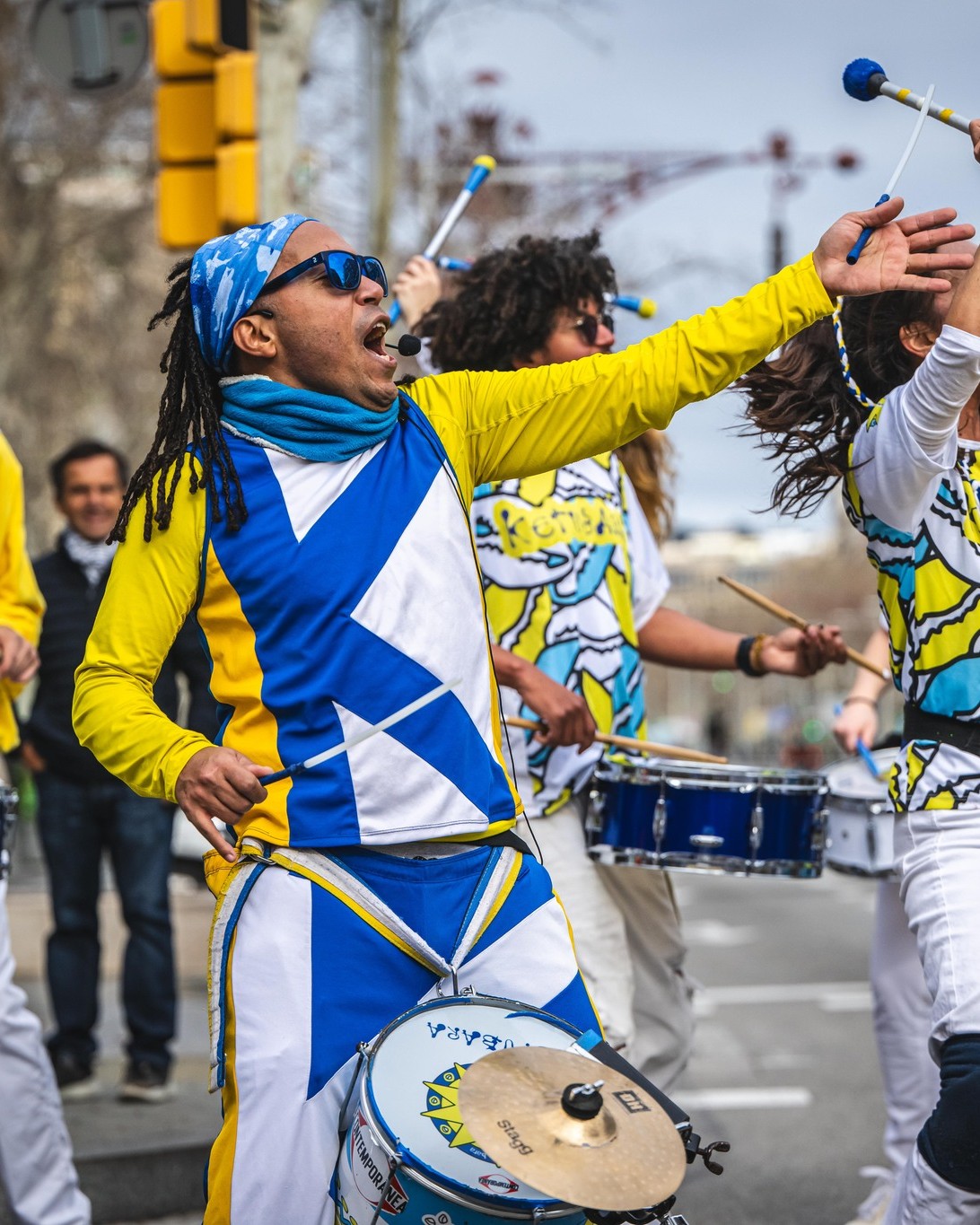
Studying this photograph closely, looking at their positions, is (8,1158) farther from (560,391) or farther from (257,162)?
(257,162)

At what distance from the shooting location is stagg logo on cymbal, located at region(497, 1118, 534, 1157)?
2.24 metres

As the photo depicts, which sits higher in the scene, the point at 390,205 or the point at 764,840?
the point at 390,205

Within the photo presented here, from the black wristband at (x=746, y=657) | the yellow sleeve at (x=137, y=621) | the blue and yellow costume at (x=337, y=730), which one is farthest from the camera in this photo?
the black wristband at (x=746, y=657)

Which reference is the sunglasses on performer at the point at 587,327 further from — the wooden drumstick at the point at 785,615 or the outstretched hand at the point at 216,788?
the outstretched hand at the point at 216,788

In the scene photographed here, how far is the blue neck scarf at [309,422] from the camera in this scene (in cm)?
293

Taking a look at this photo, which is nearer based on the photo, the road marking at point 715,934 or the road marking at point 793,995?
the road marking at point 793,995

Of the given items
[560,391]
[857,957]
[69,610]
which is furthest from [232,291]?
[857,957]

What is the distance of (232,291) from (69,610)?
339 cm

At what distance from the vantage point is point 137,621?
2904mm

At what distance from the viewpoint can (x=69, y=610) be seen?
6.20 m

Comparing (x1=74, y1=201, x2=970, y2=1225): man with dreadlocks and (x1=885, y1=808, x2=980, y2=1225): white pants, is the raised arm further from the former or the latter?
(x1=885, y1=808, x2=980, y2=1225): white pants

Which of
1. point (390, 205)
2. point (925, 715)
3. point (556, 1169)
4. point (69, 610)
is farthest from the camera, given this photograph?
point (390, 205)

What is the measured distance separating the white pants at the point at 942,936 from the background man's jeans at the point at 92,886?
11.0 ft

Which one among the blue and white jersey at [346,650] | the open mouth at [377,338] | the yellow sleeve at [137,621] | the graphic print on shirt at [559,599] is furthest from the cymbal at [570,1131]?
the graphic print on shirt at [559,599]
